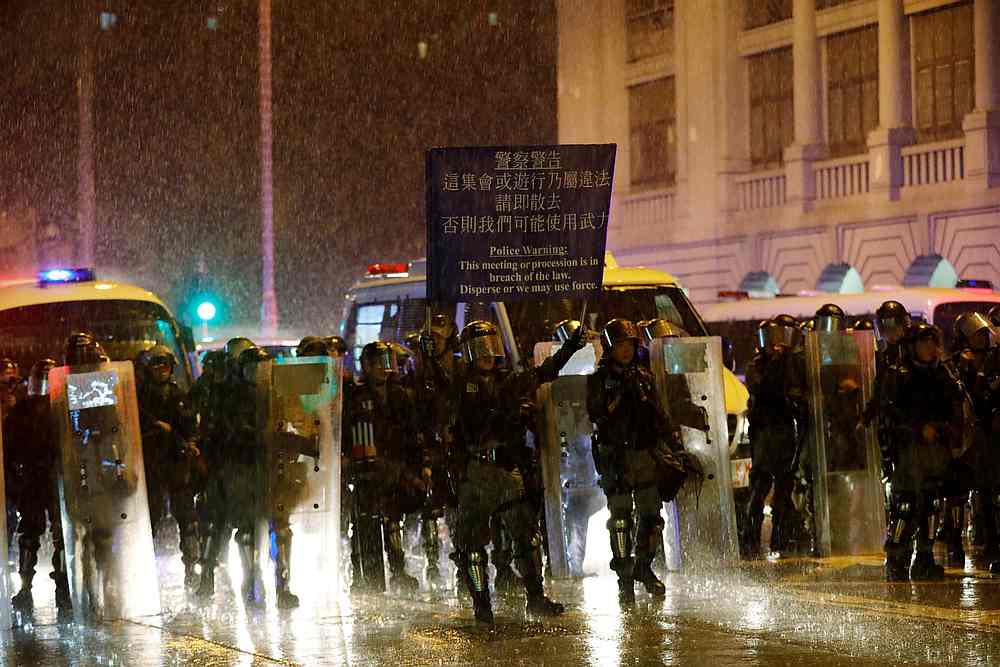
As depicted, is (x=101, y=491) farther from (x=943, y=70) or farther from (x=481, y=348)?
(x=943, y=70)

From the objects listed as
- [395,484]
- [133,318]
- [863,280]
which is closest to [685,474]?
[395,484]

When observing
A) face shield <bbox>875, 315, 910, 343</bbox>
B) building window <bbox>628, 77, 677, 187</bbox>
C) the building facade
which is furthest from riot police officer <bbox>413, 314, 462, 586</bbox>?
building window <bbox>628, 77, 677, 187</bbox>

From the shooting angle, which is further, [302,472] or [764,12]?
[764,12]

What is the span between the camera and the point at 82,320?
14.7 m

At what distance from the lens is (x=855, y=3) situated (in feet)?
108

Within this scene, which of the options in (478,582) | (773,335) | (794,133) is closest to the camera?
(478,582)

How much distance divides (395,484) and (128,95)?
3398 centimetres

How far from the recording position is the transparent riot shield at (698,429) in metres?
11.4

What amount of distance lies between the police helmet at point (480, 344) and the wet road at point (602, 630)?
1388 millimetres

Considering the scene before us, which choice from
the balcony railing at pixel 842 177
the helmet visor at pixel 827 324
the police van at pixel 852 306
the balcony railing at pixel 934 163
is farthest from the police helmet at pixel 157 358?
the balcony railing at pixel 842 177

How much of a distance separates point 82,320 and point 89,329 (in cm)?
13

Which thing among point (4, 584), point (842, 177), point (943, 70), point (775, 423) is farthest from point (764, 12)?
point (4, 584)

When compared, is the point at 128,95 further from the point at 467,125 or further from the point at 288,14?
the point at 467,125

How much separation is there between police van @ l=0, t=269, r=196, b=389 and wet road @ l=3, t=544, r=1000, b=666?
355cm
